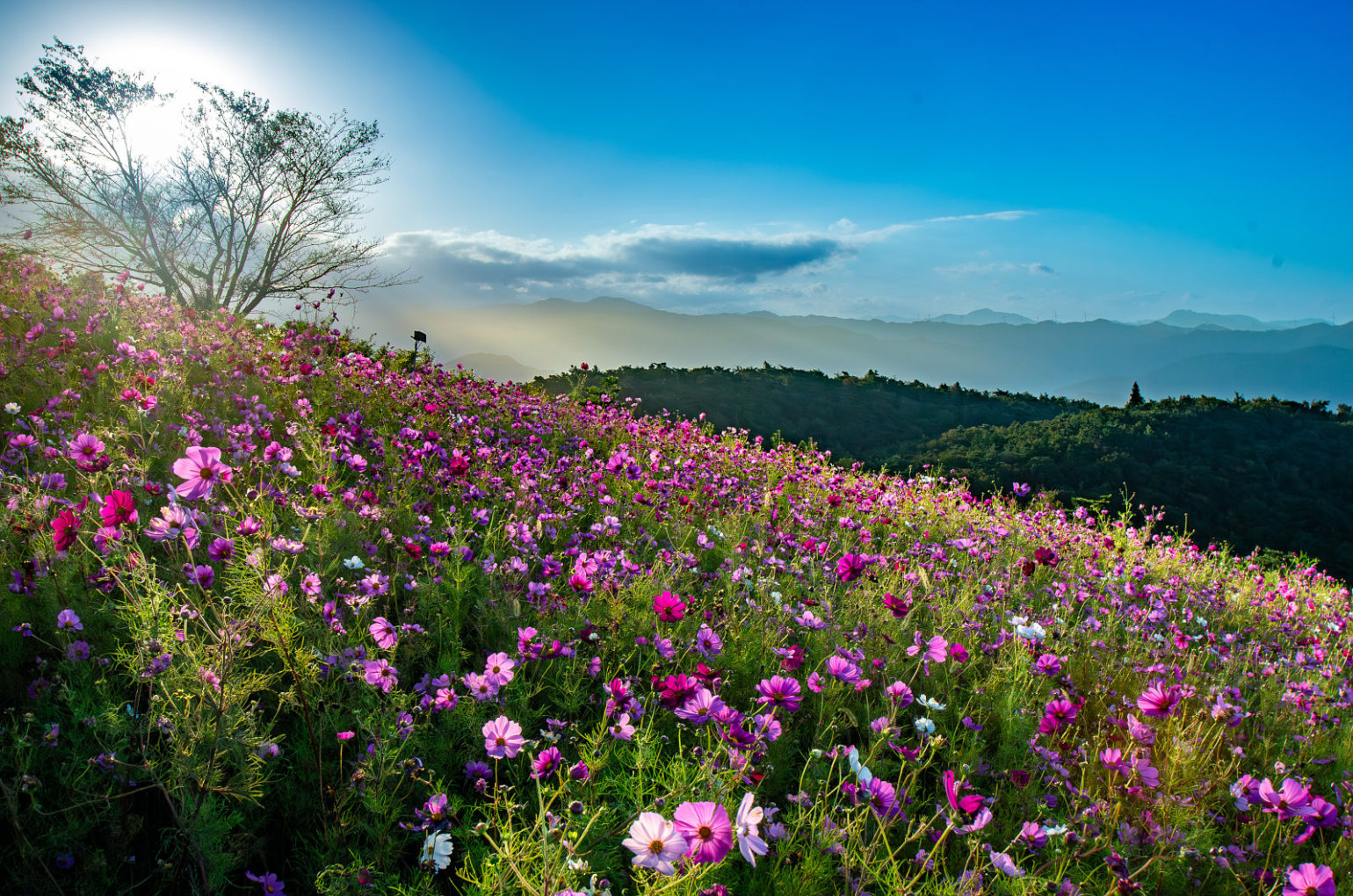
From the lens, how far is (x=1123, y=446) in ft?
43.1

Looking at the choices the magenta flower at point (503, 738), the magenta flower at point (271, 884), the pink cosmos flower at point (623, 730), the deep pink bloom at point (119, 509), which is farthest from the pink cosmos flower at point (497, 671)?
the deep pink bloom at point (119, 509)

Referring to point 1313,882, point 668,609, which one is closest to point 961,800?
point 1313,882

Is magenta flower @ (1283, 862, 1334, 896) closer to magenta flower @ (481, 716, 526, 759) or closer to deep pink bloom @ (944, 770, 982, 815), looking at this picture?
deep pink bloom @ (944, 770, 982, 815)

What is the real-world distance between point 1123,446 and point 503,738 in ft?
49.3

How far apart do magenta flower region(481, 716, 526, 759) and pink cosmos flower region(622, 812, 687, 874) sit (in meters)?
0.56

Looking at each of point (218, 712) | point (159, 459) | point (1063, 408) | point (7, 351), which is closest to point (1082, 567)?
point (218, 712)

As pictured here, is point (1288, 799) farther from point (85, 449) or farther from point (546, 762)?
point (85, 449)

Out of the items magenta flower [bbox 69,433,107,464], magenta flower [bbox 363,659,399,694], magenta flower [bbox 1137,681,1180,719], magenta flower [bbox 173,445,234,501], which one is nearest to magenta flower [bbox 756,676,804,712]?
magenta flower [bbox 363,659,399,694]

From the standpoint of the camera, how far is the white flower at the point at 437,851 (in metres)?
1.39

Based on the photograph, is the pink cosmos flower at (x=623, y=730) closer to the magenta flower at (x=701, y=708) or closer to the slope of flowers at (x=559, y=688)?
the slope of flowers at (x=559, y=688)

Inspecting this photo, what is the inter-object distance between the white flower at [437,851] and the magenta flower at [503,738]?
213mm

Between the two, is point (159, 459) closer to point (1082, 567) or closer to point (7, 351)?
point (7, 351)

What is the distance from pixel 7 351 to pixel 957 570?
754 centimetres

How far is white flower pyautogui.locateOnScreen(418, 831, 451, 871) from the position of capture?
54.8 inches
